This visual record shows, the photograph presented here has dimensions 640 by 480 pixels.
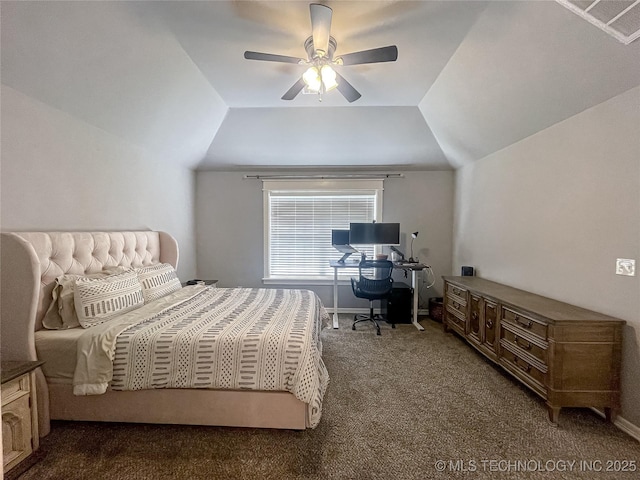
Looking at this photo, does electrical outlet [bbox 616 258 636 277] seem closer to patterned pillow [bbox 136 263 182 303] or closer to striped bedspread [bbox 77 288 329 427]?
striped bedspread [bbox 77 288 329 427]

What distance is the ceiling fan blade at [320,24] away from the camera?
1892mm

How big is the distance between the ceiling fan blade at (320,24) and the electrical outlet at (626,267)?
260 cm

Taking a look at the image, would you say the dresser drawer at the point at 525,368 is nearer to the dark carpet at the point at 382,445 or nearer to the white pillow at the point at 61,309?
the dark carpet at the point at 382,445

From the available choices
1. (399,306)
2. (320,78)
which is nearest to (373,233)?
(399,306)

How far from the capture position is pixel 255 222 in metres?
5.02

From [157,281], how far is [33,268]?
1.20m

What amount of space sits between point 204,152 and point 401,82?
2.92 meters

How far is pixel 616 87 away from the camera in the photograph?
2.15 meters

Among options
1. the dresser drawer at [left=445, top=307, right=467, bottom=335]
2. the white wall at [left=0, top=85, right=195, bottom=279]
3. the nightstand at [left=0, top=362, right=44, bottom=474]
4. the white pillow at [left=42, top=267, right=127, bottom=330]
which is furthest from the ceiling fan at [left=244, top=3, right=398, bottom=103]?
the dresser drawer at [left=445, top=307, right=467, bottom=335]

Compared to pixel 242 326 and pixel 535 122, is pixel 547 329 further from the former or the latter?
pixel 242 326

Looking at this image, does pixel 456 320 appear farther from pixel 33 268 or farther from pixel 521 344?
pixel 33 268

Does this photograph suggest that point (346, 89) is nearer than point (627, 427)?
No

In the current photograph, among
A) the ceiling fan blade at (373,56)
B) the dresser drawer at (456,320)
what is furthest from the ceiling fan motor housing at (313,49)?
the dresser drawer at (456,320)

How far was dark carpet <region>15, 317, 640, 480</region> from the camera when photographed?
5.95 feet
